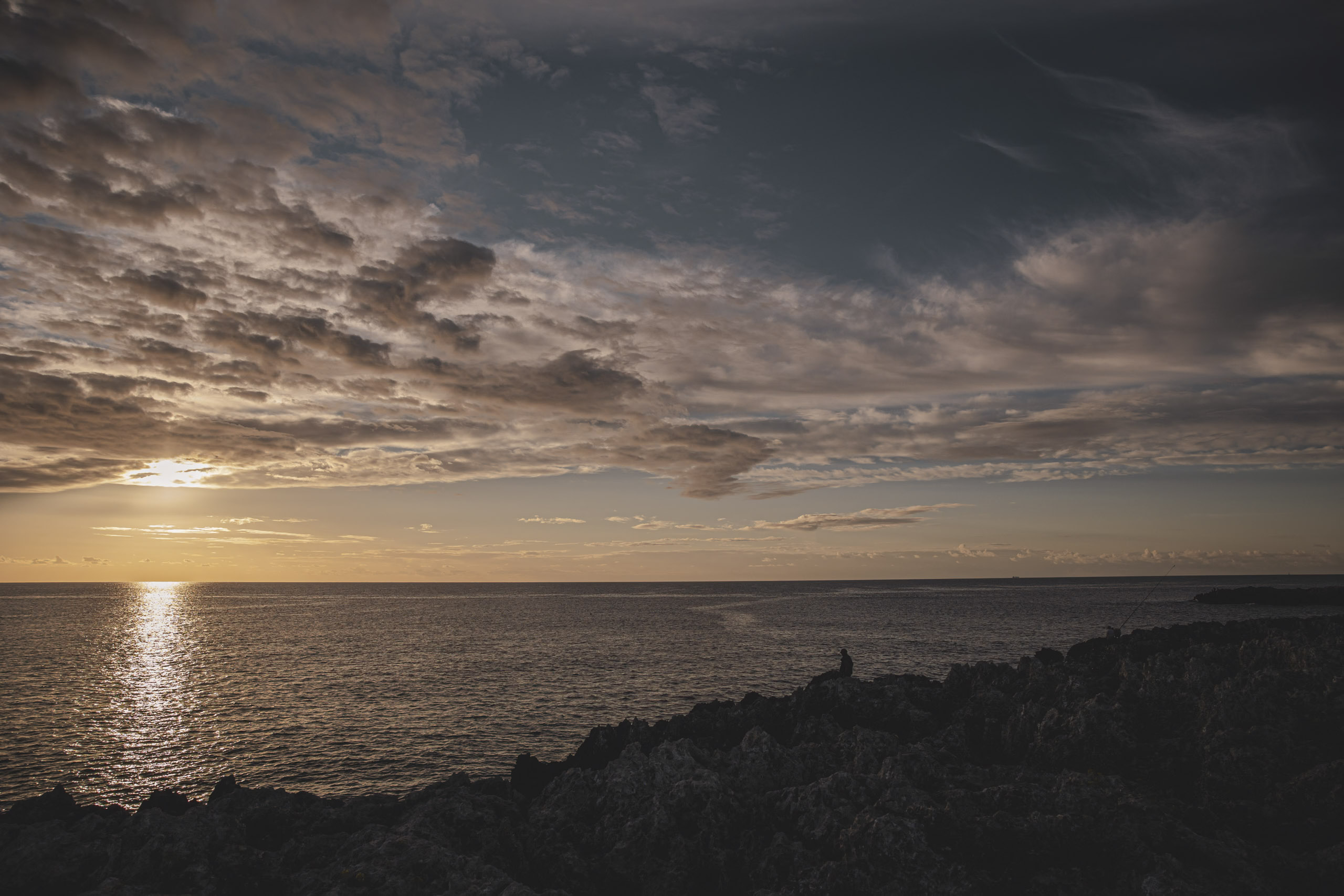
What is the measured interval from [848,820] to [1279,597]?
186075mm

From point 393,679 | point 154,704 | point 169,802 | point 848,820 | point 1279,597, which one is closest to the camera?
point 848,820

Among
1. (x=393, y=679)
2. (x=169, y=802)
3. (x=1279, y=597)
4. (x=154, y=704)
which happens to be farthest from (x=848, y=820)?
(x=1279, y=597)

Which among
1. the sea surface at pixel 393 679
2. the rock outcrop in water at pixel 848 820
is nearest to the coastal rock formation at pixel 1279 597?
the sea surface at pixel 393 679

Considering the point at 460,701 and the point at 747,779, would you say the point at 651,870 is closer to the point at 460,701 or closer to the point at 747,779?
the point at 747,779

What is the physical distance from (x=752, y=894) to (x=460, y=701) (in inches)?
1390

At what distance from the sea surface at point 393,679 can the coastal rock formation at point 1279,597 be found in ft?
64.0

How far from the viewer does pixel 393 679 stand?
174 feet

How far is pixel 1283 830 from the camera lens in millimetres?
13133

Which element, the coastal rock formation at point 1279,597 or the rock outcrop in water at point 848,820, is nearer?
the rock outcrop in water at point 848,820

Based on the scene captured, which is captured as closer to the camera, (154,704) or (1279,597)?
(154,704)

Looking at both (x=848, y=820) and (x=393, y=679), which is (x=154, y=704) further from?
(x=848, y=820)

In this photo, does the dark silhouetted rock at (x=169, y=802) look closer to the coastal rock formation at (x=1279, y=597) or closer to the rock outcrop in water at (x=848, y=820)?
the rock outcrop in water at (x=848, y=820)

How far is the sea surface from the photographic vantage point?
31.3m

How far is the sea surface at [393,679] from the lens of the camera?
103 feet
